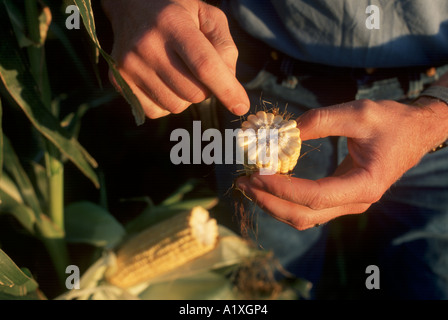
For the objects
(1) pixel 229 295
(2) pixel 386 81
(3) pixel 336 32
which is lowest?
(1) pixel 229 295

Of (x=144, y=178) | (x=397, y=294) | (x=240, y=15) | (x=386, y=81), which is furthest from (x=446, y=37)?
(x=144, y=178)

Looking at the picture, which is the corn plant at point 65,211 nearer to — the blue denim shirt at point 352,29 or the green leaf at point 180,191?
the green leaf at point 180,191

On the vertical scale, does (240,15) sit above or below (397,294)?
above

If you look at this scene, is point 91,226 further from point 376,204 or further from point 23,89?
point 376,204

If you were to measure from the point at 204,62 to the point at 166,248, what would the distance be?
20.6 inches

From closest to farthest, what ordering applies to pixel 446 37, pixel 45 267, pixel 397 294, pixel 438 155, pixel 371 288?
1. pixel 446 37
2. pixel 438 155
3. pixel 45 267
4. pixel 397 294
5. pixel 371 288

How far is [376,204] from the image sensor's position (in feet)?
3.30

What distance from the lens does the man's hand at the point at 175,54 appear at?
509 mm

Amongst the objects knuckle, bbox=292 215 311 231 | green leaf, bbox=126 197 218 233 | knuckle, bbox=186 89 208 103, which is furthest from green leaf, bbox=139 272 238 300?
knuckle, bbox=186 89 208 103

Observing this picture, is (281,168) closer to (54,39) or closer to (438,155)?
(438,155)

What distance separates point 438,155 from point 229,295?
2.27 feet

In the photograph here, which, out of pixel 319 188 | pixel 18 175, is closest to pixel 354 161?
pixel 319 188

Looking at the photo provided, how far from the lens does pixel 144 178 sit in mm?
1240

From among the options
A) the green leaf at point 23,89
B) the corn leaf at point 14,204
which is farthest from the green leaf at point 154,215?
the green leaf at point 23,89
